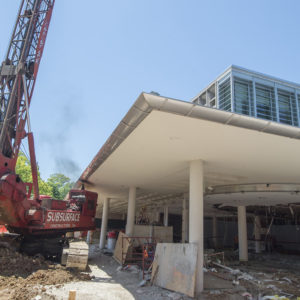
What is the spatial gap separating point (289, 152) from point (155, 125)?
5.13m

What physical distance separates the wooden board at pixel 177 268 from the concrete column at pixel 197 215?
1.83 feet

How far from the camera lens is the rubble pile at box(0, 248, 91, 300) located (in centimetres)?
750

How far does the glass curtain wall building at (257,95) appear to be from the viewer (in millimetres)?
19188

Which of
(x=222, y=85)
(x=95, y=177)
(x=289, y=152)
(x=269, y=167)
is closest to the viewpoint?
(x=289, y=152)

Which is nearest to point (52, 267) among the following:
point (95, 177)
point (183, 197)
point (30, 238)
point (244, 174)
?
point (30, 238)

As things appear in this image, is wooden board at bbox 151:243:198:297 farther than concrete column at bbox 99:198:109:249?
No

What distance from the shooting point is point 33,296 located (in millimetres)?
7375

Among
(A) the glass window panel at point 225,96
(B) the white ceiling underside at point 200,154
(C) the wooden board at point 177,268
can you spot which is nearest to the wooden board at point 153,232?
(B) the white ceiling underside at point 200,154

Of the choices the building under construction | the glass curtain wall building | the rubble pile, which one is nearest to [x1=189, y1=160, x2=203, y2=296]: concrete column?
the building under construction

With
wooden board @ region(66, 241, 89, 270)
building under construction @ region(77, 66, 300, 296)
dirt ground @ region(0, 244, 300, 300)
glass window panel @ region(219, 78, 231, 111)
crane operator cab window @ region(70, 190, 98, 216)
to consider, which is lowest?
dirt ground @ region(0, 244, 300, 300)

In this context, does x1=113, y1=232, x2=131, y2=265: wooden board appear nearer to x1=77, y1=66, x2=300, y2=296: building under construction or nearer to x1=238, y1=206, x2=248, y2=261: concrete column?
x1=77, y1=66, x2=300, y2=296: building under construction

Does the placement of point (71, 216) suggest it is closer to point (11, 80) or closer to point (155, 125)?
point (11, 80)

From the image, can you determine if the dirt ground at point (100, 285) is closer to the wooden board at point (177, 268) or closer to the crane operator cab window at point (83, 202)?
the wooden board at point (177, 268)

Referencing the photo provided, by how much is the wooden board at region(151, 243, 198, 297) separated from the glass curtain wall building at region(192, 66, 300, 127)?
11.9 metres
